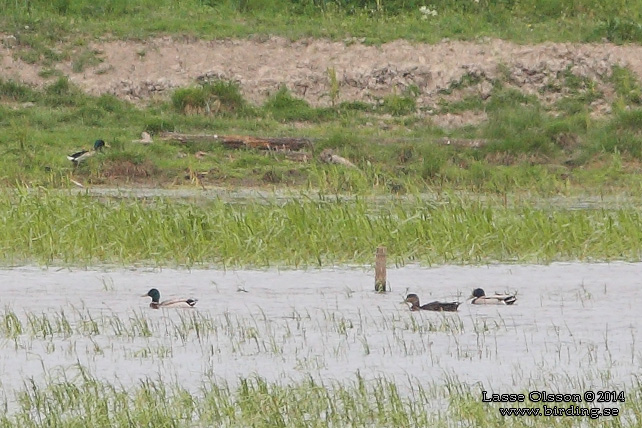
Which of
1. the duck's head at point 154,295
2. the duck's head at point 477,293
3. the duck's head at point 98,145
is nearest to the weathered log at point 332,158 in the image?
the duck's head at point 98,145

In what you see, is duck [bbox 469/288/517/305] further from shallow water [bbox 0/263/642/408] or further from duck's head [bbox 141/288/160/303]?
duck's head [bbox 141/288/160/303]

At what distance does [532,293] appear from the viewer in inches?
429

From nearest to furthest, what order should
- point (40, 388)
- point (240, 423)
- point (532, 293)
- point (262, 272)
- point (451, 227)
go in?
point (240, 423), point (40, 388), point (532, 293), point (262, 272), point (451, 227)

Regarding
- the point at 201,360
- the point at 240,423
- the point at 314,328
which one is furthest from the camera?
the point at 314,328

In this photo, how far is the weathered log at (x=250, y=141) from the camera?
1922 centimetres

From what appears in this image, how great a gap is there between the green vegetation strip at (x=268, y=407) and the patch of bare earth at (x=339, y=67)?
14050 millimetres

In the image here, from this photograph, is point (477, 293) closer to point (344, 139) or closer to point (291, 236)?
point (291, 236)

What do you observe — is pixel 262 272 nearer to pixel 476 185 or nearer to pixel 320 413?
pixel 320 413

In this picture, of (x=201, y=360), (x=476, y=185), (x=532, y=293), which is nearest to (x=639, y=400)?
(x=201, y=360)

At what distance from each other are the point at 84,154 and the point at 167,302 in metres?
8.37

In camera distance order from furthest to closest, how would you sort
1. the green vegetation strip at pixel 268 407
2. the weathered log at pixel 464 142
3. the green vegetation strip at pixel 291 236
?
the weathered log at pixel 464 142 < the green vegetation strip at pixel 291 236 < the green vegetation strip at pixel 268 407

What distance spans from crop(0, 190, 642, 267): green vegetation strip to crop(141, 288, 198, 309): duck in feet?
6.38

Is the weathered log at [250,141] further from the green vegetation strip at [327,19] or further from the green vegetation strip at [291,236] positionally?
the green vegetation strip at [291,236]

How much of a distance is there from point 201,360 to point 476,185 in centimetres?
983
